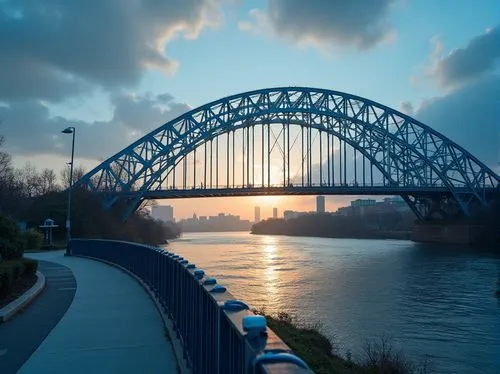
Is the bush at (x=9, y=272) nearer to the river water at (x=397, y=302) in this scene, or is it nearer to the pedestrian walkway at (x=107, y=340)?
the pedestrian walkway at (x=107, y=340)

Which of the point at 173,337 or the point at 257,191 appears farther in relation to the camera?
the point at 257,191

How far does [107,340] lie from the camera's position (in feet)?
22.6

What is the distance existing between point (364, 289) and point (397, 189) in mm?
42837

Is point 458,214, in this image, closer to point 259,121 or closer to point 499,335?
point 259,121

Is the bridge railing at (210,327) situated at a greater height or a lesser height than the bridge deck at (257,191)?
lesser

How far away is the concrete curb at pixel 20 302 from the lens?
812cm

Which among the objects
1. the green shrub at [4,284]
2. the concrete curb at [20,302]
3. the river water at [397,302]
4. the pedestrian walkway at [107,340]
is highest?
the green shrub at [4,284]

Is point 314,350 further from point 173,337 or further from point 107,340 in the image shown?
point 107,340

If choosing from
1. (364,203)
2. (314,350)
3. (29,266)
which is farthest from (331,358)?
(364,203)

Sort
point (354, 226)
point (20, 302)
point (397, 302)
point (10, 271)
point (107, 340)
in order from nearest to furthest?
point (107, 340), point (20, 302), point (10, 271), point (397, 302), point (354, 226)

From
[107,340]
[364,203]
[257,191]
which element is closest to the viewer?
[107,340]

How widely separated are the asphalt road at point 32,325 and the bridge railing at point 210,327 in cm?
193

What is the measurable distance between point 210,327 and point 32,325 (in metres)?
4.94

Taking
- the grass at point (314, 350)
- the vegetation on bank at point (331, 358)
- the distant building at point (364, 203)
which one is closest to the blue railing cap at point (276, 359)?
the grass at point (314, 350)
